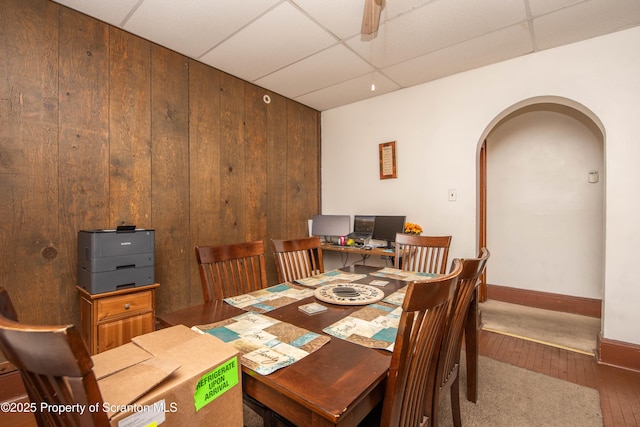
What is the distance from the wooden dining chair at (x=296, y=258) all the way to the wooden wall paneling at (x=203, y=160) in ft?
3.23

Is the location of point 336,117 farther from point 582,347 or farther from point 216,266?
point 582,347

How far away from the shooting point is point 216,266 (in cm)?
175

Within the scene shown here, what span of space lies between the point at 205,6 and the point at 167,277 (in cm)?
209

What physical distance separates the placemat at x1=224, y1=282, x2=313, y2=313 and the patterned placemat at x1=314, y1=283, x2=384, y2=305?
0.31ft

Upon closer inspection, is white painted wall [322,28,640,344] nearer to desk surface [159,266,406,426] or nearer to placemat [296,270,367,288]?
placemat [296,270,367,288]

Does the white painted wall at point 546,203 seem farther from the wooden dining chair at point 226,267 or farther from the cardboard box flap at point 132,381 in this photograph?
the cardboard box flap at point 132,381

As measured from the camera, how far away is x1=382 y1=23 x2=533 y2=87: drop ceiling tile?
2.39m

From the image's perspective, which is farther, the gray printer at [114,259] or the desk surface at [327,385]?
the gray printer at [114,259]

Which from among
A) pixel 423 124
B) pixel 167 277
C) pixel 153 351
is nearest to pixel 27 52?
pixel 167 277

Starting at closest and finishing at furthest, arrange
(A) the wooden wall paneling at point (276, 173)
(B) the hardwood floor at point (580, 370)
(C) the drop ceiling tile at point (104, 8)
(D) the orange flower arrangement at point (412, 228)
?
1. (B) the hardwood floor at point (580, 370)
2. (C) the drop ceiling tile at point (104, 8)
3. (D) the orange flower arrangement at point (412, 228)
4. (A) the wooden wall paneling at point (276, 173)

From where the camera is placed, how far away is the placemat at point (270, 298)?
141cm

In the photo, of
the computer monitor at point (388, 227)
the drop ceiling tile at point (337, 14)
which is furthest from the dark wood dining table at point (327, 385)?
the computer monitor at point (388, 227)

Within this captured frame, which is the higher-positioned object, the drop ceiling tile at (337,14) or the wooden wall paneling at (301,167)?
the drop ceiling tile at (337,14)

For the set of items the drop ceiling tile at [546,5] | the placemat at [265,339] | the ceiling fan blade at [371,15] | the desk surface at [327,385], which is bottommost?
the desk surface at [327,385]
